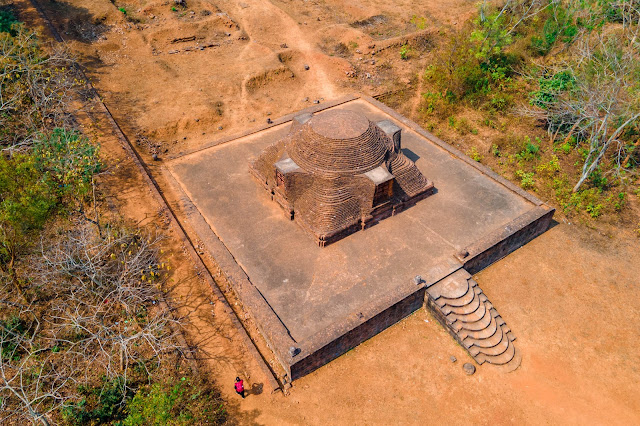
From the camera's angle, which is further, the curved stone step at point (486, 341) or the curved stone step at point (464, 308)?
the curved stone step at point (464, 308)

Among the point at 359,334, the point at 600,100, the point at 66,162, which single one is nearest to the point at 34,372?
the point at 66,162

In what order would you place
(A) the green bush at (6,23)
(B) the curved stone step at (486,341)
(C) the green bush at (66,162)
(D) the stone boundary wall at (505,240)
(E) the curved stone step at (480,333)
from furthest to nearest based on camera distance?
(A) the green bush at (6,23)
(D) the stone boundary wall at (505,240)
(C) the green bush at (66,162)
(E) the curved stone step at (480,333)
(B) the curved stone step at (486,341)

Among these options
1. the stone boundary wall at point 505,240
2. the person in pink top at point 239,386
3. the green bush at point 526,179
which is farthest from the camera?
the green bush at point 526,179

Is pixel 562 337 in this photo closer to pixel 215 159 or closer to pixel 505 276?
pixel 505 276

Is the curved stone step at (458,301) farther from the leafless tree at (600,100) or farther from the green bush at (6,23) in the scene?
the green bush at (6,23)

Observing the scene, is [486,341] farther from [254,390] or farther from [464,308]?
[254,390]

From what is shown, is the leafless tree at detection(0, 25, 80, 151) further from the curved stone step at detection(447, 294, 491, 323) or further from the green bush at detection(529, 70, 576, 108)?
the green bush at detection(529, 70, 576, 108)

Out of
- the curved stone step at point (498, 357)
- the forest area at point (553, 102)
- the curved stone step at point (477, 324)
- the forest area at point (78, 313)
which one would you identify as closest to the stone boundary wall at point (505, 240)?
the curved stone step at point (477, 324)

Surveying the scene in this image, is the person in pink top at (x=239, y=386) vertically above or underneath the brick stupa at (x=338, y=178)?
underneath

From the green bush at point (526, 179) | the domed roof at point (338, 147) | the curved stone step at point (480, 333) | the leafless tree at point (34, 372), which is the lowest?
the leafless tree at point (34, 372)
